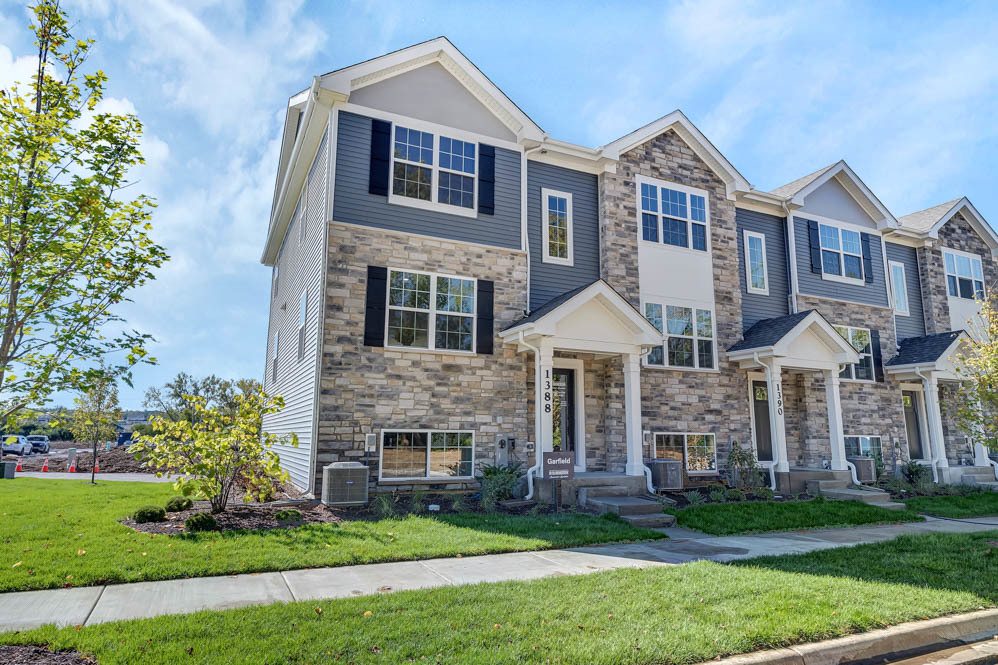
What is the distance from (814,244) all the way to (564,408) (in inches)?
389

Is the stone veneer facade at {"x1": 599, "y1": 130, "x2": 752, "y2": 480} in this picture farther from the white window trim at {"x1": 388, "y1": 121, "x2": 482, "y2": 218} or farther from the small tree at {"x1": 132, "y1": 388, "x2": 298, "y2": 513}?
the small tree at {"x1": 132, "y1": 388, "x2": 298, "y2": 513}

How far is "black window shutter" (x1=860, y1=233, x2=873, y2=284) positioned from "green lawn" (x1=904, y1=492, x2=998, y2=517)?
687 cm

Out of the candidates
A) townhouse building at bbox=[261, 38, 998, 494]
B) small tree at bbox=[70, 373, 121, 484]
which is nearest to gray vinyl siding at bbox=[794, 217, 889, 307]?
townhouse building at bbox=[261, 38, 998, 494]

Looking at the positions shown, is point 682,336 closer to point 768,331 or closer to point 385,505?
point 768,331

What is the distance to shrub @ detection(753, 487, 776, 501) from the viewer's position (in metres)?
12.5

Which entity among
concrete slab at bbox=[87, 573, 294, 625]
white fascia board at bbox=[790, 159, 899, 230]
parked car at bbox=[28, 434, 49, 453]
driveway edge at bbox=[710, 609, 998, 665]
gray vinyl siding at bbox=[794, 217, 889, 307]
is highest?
white fascia board at bbox=[790, 159, 899, 230]

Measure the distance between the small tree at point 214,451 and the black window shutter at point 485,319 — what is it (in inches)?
166

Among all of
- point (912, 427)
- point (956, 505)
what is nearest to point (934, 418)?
point (912, 427)

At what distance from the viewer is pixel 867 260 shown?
18406mm

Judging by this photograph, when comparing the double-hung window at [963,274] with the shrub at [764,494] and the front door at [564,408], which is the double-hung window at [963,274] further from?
the front door at [564,408]

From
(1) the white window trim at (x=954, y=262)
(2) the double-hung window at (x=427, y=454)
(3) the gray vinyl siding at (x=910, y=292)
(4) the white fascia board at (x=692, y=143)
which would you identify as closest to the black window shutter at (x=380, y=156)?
(2) the double-hung window at (x=427, y=454)

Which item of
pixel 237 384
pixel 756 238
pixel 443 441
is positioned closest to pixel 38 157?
pixel 443 441

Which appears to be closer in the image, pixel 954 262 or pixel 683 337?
pixel 683 337

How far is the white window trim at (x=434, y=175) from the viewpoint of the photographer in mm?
11836
